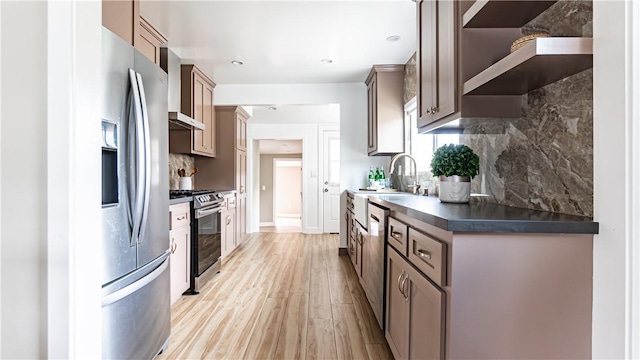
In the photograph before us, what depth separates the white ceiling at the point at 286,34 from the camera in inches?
100

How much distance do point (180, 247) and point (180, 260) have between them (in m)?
0.11

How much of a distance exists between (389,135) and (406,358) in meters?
2.76

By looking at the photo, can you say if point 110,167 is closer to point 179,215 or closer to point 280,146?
point 179,215

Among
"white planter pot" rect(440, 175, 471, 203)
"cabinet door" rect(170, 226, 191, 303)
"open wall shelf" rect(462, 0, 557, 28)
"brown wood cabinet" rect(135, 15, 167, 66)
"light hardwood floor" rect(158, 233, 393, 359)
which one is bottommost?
"light hardwood floor" rect(158, 233, 393, 359)

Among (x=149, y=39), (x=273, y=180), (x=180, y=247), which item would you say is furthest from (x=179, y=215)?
(x=273, y=180)

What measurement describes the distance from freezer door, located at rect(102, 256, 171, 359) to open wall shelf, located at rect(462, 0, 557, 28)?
2014mm

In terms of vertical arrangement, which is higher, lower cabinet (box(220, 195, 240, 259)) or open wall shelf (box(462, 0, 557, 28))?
open wall shelf (box(462, 0, 557, 28))

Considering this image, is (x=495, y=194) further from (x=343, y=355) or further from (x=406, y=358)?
(x=343, y=355)

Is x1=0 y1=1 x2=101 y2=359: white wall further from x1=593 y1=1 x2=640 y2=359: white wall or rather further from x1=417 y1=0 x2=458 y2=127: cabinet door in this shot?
x1=417 y1=0 x2=458 y2=127: cabinet door

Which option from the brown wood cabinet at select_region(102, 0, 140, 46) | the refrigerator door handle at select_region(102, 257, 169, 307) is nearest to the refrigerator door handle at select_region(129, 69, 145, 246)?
the refrigerator door handle at select_region(102, 257, 169, 307)

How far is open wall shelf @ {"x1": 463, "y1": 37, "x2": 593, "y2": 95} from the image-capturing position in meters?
0.97

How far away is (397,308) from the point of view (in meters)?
1.69

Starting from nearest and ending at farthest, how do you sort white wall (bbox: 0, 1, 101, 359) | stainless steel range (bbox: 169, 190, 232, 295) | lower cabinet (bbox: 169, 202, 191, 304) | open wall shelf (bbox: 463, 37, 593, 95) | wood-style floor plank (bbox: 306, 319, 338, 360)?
white wall (bbox: 0, 1, 101, 359) → open wall shelf (bbox: 463, 37, 593, 95) → wood-style floor plank (bbox: 306, 319, 338, 360) → lower cabinet (bbox: 169, 202, 191, 304) → stainless steel range (bbox: 169, 190, 232, 295)
